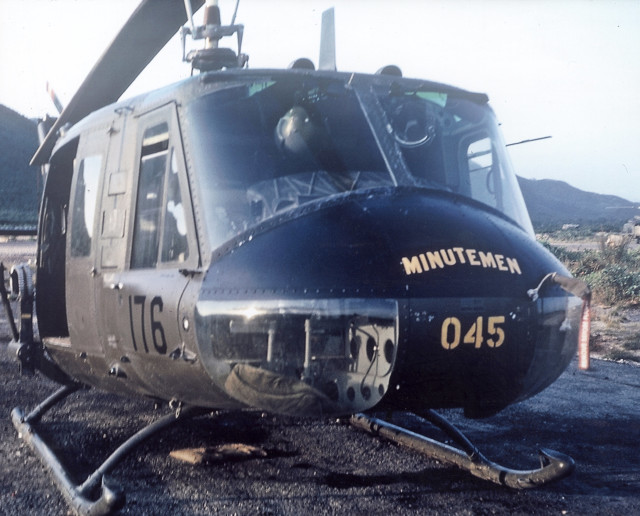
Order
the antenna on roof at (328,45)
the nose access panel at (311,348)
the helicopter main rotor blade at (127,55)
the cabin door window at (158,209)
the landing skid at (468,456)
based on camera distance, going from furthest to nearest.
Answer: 1. the helicopter main rotor blade at (127,55)
2. the antenna on roof at (328,45)
3. the landing skid at (468,456)
4. the cabin door window at (158,209)
5. the nose access panel at (311,348)

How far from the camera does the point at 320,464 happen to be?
16.9 ft

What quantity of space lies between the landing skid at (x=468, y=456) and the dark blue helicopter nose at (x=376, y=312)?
2.89 feet

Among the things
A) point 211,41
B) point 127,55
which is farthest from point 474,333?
point 127,55

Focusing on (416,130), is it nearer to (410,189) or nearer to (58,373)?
(410,189)

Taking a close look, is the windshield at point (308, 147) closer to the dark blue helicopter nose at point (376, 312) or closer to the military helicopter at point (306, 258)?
the military helicopter at point (306, 258)

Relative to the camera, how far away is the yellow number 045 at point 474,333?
3158 millimetres

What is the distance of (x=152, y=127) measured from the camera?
4262 millimetres

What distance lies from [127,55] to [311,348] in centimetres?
414

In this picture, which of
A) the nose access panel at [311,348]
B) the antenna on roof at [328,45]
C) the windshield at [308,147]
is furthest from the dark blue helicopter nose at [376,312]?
the antenna on roof at [328,45]

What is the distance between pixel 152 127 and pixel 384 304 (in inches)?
75.5

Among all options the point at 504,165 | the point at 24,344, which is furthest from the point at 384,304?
the point at 24,344

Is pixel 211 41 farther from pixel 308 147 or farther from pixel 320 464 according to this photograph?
pixel 320 464

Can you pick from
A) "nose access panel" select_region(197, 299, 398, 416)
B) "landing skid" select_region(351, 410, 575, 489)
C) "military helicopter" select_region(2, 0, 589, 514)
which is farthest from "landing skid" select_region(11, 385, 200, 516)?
"landing skid" select_region(351, 410, 575, 489)

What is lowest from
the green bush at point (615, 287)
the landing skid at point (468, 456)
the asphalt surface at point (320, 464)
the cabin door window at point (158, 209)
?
the green bush at point (615, 287)
